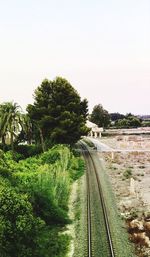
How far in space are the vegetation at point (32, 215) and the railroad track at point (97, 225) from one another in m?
1.34

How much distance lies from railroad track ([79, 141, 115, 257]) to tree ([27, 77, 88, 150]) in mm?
19043

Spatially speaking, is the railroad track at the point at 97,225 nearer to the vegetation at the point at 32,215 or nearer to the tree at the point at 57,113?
the vegetation at the point at 32,215

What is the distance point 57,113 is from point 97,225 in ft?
113

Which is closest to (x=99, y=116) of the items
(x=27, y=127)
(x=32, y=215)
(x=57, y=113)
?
(x=57, y=113)

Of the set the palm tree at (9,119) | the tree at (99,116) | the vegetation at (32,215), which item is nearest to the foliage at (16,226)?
the vegetation at (32,215)

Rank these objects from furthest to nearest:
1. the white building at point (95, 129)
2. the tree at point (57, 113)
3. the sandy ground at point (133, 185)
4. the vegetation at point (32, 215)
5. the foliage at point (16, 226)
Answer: the white building at point (95, 129) → the tree at point (57, 113) → the sandy ground at point (133, 185) → the vegetation at point (32, 215) → the foliage at point (16, 226)

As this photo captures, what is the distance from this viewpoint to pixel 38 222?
17.7 meters

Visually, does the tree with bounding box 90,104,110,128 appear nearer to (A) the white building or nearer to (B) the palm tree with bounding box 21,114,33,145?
(A) the white building

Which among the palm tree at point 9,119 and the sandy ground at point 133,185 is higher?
the palm tree at point 9,119

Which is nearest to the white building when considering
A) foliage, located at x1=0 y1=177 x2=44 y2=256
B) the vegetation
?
the vegetation

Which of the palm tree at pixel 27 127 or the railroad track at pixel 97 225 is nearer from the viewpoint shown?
the railroad track at pixel 97 225

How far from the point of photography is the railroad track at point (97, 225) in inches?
751

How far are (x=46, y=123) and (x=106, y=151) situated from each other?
1142 centimetres

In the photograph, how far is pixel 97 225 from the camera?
2300 cm
